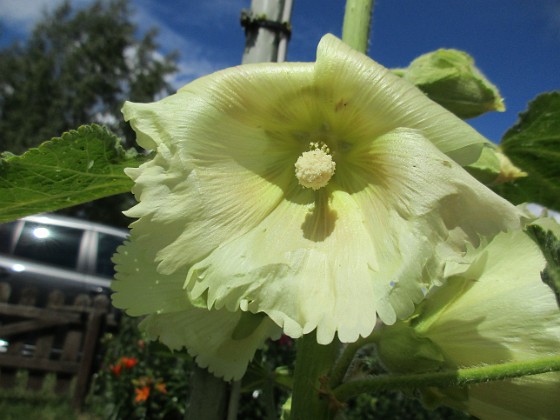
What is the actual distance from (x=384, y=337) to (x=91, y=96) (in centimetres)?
1682

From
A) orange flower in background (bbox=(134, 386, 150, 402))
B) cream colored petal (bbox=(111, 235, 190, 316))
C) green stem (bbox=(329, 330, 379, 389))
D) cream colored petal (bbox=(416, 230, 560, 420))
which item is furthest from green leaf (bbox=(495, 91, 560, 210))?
orange flower in background (bbox=(134, 386, 150, 402))

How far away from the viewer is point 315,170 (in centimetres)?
65

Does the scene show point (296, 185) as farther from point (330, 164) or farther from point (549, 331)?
point (549, 331)

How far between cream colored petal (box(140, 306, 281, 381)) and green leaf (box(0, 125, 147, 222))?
155 millimetres

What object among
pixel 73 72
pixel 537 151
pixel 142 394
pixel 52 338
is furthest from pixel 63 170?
pixel 73 72

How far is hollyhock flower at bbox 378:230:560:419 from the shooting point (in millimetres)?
597

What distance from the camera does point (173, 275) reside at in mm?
581

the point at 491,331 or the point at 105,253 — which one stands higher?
the point at 105,253

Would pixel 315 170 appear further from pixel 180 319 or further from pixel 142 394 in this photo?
pixel 142 394

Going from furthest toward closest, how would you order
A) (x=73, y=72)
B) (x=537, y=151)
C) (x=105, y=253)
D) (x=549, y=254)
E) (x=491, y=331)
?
(x=73, y=72), (x=105, y=253), (x=537, y=151), (x=491, y=331), (x=549, y=254)

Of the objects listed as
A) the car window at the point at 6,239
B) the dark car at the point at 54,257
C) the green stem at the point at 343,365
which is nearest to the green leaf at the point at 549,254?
the green stem at the point at 343,365

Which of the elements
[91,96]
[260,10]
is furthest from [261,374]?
[91,96]

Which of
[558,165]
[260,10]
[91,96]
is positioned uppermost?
[91,96]

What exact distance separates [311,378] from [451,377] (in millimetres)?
131
